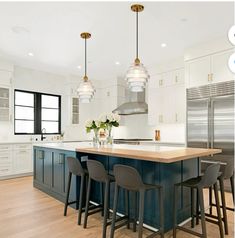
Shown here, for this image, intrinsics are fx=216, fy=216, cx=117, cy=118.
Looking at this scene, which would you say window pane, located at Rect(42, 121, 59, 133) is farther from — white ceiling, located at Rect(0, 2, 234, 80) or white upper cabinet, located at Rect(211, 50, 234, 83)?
white upper cabinet, located at Rect(211, 50, 234, 83)

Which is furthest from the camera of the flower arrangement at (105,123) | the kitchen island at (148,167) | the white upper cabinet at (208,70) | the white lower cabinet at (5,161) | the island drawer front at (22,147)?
the island drawer front at (22,147)

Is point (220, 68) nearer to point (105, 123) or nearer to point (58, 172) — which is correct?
point (105, 123)

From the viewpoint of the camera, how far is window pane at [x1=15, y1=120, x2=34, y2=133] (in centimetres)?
639

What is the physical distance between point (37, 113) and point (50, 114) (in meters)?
0.44

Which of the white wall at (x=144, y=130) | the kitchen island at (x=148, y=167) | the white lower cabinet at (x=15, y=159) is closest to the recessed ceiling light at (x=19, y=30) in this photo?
the kitchen island at (x=148, y=167)

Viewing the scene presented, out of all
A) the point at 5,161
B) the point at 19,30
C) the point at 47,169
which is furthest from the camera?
the point at 5,161

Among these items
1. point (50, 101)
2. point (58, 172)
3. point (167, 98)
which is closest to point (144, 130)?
point (167, 98)

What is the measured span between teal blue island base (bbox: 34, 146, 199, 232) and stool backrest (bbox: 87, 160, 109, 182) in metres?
0.52

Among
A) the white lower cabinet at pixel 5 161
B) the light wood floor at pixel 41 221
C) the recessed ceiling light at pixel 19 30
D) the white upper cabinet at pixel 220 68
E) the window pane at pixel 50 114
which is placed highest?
the recessed ceiling light at pixel 19 30

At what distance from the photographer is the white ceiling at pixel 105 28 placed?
316cm

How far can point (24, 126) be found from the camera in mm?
6512

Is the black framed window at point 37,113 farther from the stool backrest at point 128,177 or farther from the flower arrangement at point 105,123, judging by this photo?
the stool backrest at point 128,177

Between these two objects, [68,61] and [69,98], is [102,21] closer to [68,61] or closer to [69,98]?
[68,61]

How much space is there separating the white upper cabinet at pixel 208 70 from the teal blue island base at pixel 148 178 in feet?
6.80
